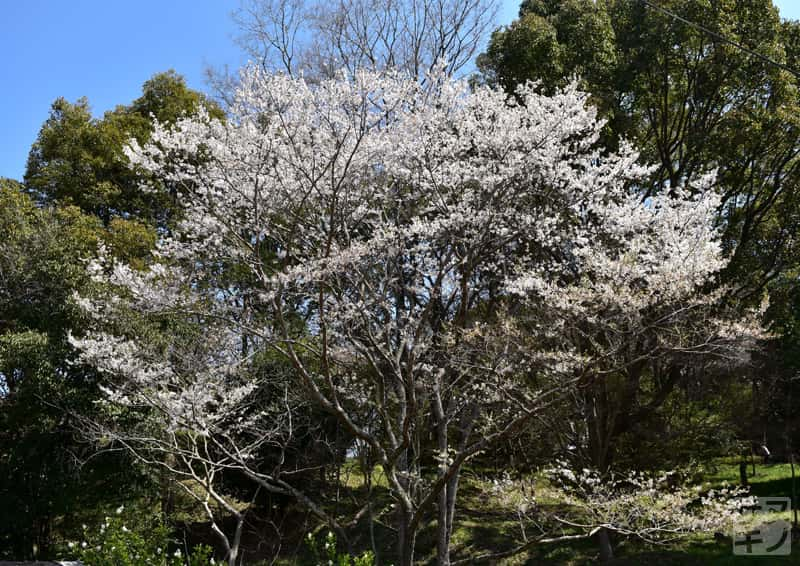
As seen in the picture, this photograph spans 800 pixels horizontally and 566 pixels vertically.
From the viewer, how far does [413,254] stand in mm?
7297

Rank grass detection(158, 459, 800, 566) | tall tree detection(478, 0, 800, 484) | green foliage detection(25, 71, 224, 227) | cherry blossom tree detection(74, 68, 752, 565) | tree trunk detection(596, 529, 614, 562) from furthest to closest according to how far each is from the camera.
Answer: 1. green foliage detection(25, 71, 224, 227)
2. tall tree detection(478, 0, 800, 484)
3. tree trunk detection(596, 529, 614, 562)
4. grass detection(158, 459, 800, 566)
5. cherry blossom tree detection(74, 68, 752, 565)

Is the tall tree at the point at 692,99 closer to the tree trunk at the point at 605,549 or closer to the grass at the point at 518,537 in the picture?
the tree trunk at the point at 605,549

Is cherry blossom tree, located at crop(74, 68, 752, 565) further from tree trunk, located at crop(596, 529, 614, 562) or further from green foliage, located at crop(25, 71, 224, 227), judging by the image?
green foliage, located at crop(25, 71, 224, 227)

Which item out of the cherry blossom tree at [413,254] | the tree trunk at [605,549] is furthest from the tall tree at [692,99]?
the cherry blossom tree at [413,254]

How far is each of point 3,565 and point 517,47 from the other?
28.0 feet

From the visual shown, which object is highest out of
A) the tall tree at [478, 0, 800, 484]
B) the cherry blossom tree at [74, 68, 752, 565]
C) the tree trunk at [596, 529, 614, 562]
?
the tall tree at [478, 0, 800, 484]

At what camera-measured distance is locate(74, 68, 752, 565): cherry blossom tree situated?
5680 millimetres

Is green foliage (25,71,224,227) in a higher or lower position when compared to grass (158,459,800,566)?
higher

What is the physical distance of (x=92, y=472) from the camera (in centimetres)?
917

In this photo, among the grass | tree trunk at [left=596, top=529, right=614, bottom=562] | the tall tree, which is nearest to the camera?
the grass

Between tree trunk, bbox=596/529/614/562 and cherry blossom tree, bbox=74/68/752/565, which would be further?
tree trunk, bbox=596/529/614/562

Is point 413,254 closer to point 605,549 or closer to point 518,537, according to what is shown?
point 605,549

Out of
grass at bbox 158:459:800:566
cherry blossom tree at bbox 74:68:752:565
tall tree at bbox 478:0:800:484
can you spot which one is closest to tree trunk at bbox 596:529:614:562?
grass at bbox 158:459:800:566

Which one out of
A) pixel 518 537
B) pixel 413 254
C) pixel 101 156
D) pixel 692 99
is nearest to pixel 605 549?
pixel 518 537
